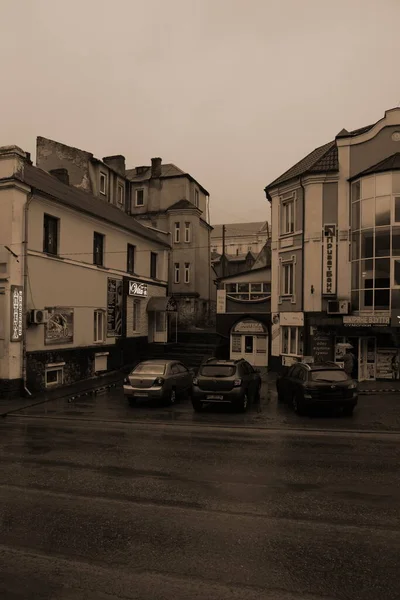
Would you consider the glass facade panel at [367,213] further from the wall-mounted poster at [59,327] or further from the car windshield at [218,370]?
the wall-mounted poster at [59,327]

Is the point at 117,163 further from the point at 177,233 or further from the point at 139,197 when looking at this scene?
the point at 177,233

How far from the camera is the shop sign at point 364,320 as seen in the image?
2082cm

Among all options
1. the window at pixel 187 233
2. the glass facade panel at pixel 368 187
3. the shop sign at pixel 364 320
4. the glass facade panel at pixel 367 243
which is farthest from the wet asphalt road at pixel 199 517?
the window at pixel 187 233

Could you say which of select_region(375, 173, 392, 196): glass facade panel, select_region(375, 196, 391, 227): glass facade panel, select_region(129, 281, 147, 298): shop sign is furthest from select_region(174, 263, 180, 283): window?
select_region(375, 173, 392, 196): glass facade panel

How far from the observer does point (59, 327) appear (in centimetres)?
2120

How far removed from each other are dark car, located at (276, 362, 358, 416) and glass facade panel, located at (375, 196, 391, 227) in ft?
29.4

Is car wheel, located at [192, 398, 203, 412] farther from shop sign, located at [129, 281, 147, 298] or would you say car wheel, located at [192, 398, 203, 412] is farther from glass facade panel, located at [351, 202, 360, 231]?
shop sign, located at [129, 281, 147, 298]

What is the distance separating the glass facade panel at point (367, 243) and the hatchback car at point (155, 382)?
10.3 metres

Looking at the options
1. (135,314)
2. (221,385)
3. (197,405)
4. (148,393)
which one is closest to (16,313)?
(148,393)

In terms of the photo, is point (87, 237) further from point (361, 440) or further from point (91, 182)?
point (361, 440)

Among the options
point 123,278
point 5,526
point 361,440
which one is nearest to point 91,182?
point 123,278

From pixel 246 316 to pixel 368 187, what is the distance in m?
9.92

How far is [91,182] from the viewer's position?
114 ft

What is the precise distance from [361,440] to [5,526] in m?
8.66
